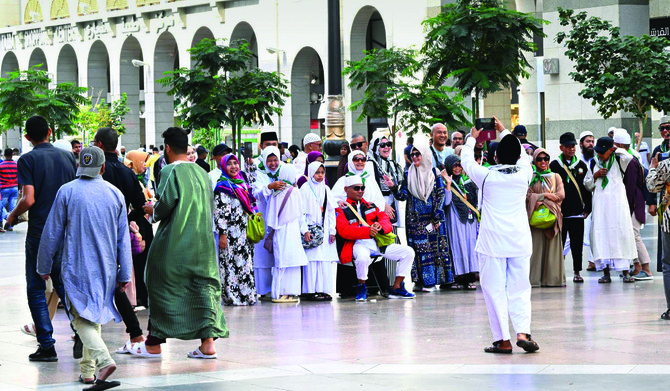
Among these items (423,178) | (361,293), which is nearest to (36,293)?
(361,293)

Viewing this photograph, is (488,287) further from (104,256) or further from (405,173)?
Result: (405,173)

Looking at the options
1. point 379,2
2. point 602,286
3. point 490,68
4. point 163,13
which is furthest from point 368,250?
point 163,13

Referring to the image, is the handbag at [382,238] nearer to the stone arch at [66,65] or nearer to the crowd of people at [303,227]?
the crowd of people at [303,227]

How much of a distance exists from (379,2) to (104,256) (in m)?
36.2

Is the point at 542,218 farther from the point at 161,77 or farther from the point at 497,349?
the point at 161,77

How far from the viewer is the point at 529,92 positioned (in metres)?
37.2

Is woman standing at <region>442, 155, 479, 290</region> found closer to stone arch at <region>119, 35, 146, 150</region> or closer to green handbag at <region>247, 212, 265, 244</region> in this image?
green handbag at <region>247, 212, 265, 244</region>

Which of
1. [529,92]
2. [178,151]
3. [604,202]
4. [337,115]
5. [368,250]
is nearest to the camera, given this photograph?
[178,151]

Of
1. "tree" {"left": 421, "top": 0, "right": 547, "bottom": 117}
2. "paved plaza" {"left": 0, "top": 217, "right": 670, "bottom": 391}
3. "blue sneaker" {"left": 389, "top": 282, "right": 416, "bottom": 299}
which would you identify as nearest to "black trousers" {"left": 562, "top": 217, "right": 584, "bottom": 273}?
"paved plaza" {"left": 0, "top": 217, "right": 670, "bottom": 391}

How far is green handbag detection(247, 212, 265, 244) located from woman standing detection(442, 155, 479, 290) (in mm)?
2694

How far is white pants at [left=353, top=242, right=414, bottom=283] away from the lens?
1420cm

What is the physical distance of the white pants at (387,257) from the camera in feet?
46.6

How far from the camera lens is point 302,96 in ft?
165

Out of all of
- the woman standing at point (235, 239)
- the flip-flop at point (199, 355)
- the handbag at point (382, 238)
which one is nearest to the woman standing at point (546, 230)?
the handbag at point (382, 238)
